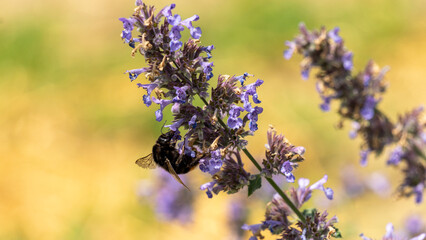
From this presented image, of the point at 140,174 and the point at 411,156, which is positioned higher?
the point at 140,174

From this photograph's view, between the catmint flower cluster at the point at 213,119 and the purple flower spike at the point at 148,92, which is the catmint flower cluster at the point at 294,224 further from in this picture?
the purple flower spike at the point at 148,92

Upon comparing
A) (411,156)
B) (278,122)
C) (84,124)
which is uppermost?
(84,124)

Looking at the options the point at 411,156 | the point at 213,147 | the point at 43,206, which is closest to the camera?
the point at 213,147

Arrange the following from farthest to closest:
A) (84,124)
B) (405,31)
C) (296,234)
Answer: (405,31), (84,124), (296,234)

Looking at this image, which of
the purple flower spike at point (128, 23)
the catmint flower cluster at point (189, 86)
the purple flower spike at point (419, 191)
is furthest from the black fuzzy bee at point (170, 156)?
the purple flower spike at point (419, 191)

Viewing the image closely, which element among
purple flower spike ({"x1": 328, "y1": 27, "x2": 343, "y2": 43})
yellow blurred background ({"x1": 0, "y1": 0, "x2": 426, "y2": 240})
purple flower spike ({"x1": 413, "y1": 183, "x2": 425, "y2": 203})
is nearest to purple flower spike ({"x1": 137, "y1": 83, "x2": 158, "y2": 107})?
purple flower spike ({"x1": 328, "y1": 27, "x2": 343, "y2": 43})

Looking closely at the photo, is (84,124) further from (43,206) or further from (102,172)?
(43,206)

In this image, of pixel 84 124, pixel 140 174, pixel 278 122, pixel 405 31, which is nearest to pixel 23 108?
pixel 84 124
